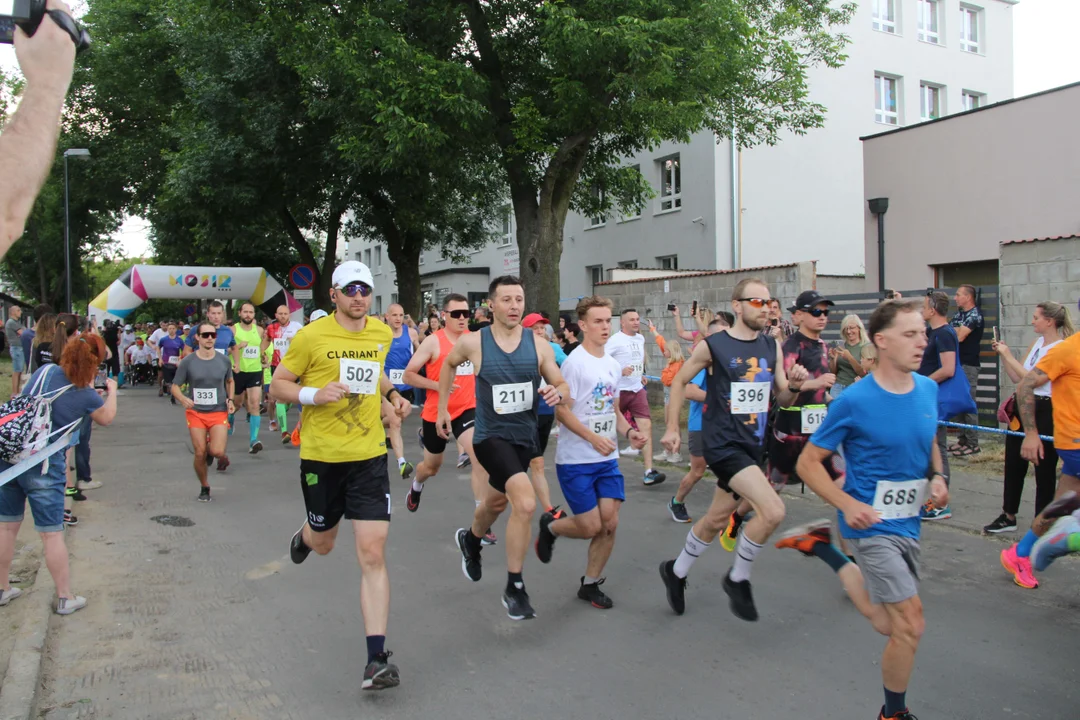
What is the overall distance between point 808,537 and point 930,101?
30.0 meters

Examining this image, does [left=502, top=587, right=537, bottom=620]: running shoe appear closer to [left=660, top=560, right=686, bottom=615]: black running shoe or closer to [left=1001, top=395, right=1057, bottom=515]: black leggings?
[left=660, top=560, right=686, bottom=615]: black running shoe

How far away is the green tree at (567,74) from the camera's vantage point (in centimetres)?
1494

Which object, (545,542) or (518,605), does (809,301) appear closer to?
(545,542)

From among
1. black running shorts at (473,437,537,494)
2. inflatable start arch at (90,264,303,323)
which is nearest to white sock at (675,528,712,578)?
black running shorts at (473,437,537,494)

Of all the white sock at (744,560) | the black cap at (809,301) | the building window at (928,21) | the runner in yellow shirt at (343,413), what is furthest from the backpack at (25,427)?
the building window at (928,21)

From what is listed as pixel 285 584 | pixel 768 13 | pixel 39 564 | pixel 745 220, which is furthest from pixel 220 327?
pixel 745 220

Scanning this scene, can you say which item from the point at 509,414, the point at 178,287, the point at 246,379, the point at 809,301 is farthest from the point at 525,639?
the point at 178,287

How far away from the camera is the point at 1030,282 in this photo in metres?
11.3

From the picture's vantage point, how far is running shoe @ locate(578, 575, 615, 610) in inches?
204

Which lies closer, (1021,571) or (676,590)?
(676,590)

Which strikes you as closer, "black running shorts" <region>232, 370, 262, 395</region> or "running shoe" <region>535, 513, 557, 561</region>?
"running shoe" <region>535, 513, 557, 561</region>

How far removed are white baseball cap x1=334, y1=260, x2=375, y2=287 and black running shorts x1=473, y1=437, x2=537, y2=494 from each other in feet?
3.93

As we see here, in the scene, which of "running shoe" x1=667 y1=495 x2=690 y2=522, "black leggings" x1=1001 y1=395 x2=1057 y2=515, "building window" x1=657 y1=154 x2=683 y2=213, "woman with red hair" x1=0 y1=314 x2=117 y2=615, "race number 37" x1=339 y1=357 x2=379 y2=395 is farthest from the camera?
"building window" x1=657 y1=154 x2=683 y2=213

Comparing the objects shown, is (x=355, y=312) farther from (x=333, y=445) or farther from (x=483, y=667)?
(x=483, y=667)
